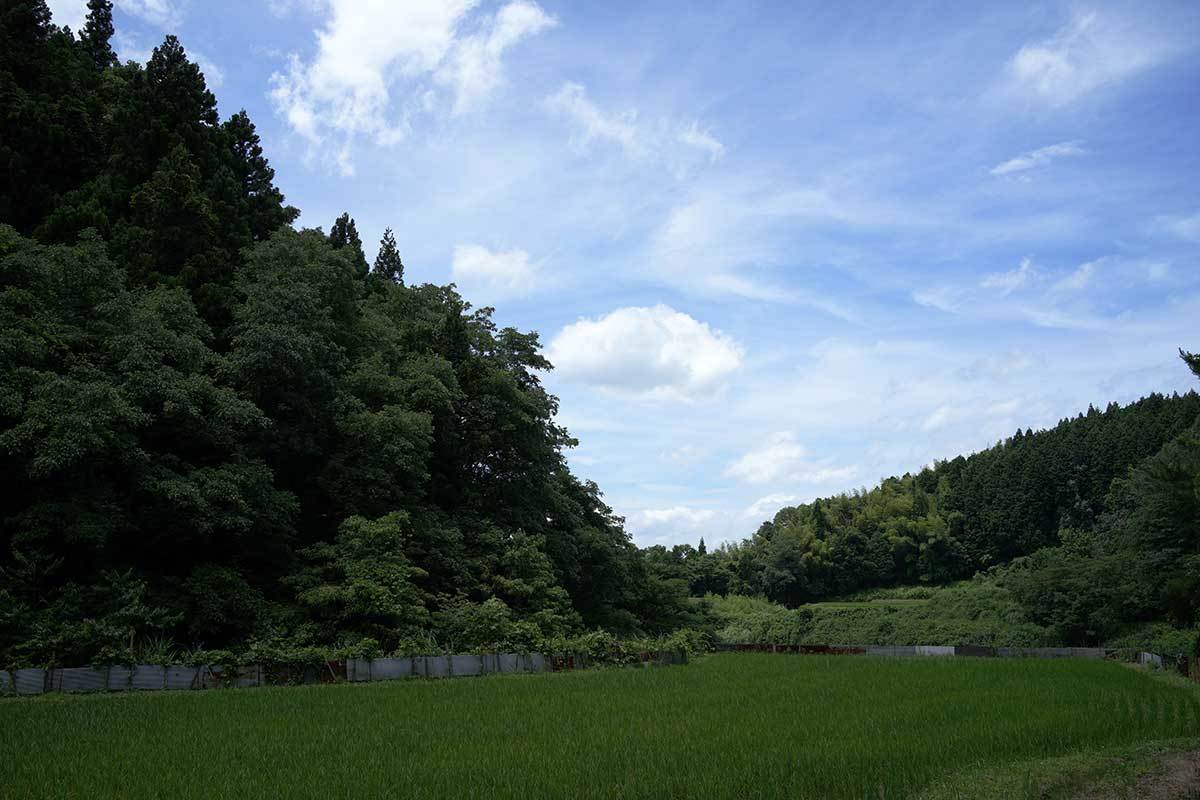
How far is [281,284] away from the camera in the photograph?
2845cm

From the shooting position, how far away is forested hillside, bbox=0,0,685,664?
20953mm

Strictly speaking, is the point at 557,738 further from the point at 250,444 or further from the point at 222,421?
the point at 250,444

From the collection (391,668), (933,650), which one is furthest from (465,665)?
(933,650)

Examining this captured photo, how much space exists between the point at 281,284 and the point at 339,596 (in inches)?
404

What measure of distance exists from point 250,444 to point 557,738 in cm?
1851

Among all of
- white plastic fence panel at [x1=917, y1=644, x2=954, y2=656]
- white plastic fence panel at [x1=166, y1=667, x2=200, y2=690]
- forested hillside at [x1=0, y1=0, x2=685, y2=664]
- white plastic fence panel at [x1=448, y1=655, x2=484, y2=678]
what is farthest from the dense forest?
white plastic fence panel at [x1=917, y1=644, x2=954, y2=656]

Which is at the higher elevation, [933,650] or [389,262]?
[389,262]

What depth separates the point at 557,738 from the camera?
12812mm

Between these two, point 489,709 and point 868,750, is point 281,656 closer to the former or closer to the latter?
point 489,709

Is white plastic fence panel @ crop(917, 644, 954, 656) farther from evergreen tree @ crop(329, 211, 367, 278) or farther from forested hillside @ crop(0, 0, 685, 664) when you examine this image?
evergreen tree @ crop(329, 211, 367, 278)

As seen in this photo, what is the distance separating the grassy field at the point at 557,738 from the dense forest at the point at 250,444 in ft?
16.6

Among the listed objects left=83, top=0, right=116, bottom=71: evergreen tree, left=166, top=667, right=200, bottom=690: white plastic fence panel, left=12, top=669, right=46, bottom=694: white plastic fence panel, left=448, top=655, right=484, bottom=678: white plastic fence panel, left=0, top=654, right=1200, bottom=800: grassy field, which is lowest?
left=0, top=654, right=1200, bottom=800: grassy field

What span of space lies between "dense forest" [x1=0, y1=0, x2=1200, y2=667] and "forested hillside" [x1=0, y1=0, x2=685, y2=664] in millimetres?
100

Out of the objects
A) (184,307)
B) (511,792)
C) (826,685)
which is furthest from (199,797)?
(184,307)
